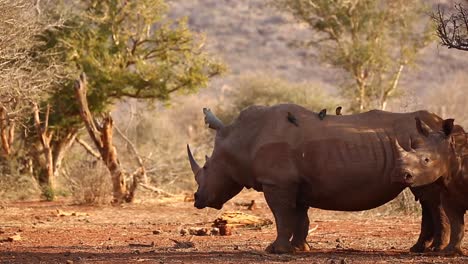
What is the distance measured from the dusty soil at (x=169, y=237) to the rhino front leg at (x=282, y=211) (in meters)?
0.27

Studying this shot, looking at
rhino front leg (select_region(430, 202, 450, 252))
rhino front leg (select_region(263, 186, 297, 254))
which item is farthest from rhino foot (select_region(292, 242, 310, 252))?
rhino front leg (select_region(430, 202, 450, 252))

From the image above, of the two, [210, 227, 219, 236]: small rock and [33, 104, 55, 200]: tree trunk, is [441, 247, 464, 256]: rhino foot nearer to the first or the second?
[210, 227, 219, 236]: small rock

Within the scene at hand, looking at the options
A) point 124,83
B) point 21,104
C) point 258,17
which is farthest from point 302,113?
point 258,17

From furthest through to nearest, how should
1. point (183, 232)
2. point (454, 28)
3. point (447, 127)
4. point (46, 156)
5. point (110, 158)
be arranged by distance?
point (46, 156) < point (110, 158) < point (183, 232) < point (454, 28) < point (447, 127)

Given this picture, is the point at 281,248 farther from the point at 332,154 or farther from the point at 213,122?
the point at 213,122

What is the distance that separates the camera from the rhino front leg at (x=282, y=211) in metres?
11.7

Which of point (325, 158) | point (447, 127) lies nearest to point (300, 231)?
point (325, 158)

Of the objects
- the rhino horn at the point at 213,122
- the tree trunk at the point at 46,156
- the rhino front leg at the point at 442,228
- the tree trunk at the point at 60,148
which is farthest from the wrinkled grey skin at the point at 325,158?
the tree trunk at the point at 60,148

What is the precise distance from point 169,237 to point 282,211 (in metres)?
3.66

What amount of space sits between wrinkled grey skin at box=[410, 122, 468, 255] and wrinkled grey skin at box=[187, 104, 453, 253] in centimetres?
21

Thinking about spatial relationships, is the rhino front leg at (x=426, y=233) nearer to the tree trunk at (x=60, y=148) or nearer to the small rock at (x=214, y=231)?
the small rock at (x=214, y=231)

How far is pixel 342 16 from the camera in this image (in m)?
34.2

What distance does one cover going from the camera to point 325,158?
1159 centimetres

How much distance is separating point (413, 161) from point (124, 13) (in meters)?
16.1
